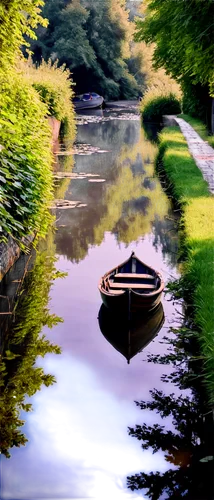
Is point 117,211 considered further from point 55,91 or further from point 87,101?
point 87,101

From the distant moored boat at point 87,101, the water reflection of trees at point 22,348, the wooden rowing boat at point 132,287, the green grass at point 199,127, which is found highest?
the distant moored boat at point 87,101

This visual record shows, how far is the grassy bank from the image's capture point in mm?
7496

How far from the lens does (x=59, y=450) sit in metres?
6.22

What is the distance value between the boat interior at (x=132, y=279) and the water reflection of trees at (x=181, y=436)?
1.33m

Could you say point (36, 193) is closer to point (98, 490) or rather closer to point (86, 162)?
point (98, 490)

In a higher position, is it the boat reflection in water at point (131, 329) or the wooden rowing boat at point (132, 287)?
the wooden rowing boat at point (132, 287)

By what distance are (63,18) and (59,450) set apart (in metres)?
56.9

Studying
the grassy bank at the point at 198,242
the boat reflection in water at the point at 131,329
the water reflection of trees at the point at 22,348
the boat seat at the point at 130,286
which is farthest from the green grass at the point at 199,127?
the boat reflection in water at the point at 131,329

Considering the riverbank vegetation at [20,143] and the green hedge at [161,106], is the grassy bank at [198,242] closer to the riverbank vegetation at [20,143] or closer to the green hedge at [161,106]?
the riverbank vegetation at [20,143]

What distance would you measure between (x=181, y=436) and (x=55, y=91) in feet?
75.9

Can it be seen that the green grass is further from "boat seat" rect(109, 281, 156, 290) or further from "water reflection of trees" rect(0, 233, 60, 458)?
"boat seat" rect(109, 281, 156, 290)

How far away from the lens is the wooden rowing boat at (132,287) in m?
8.84

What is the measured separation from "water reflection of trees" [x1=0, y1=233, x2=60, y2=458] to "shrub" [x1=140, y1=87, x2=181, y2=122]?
1235 inches

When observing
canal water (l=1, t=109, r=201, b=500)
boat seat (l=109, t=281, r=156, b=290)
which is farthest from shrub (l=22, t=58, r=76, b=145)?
boat seat (l=109, t=281, r=156, b=290)
